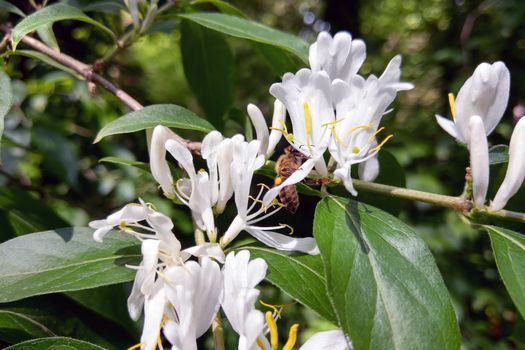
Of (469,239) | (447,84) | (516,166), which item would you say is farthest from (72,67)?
(447,84)

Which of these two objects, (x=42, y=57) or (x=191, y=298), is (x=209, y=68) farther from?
(x=191, y=298)

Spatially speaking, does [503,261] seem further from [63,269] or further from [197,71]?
[197,71]

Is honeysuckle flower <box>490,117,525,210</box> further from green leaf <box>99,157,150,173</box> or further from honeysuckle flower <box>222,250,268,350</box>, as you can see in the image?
green leaf <box>99,157,150,173</box>

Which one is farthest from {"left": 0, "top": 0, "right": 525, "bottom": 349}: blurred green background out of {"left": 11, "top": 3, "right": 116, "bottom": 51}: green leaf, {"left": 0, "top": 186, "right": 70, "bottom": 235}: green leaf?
{"left": 11, "top": 3, "right": 116, "bottom": 51}: green leaf

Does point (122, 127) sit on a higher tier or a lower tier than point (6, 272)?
higher

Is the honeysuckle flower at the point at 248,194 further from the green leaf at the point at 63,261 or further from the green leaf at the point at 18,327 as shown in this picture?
the green leaf at the point at 18,327
